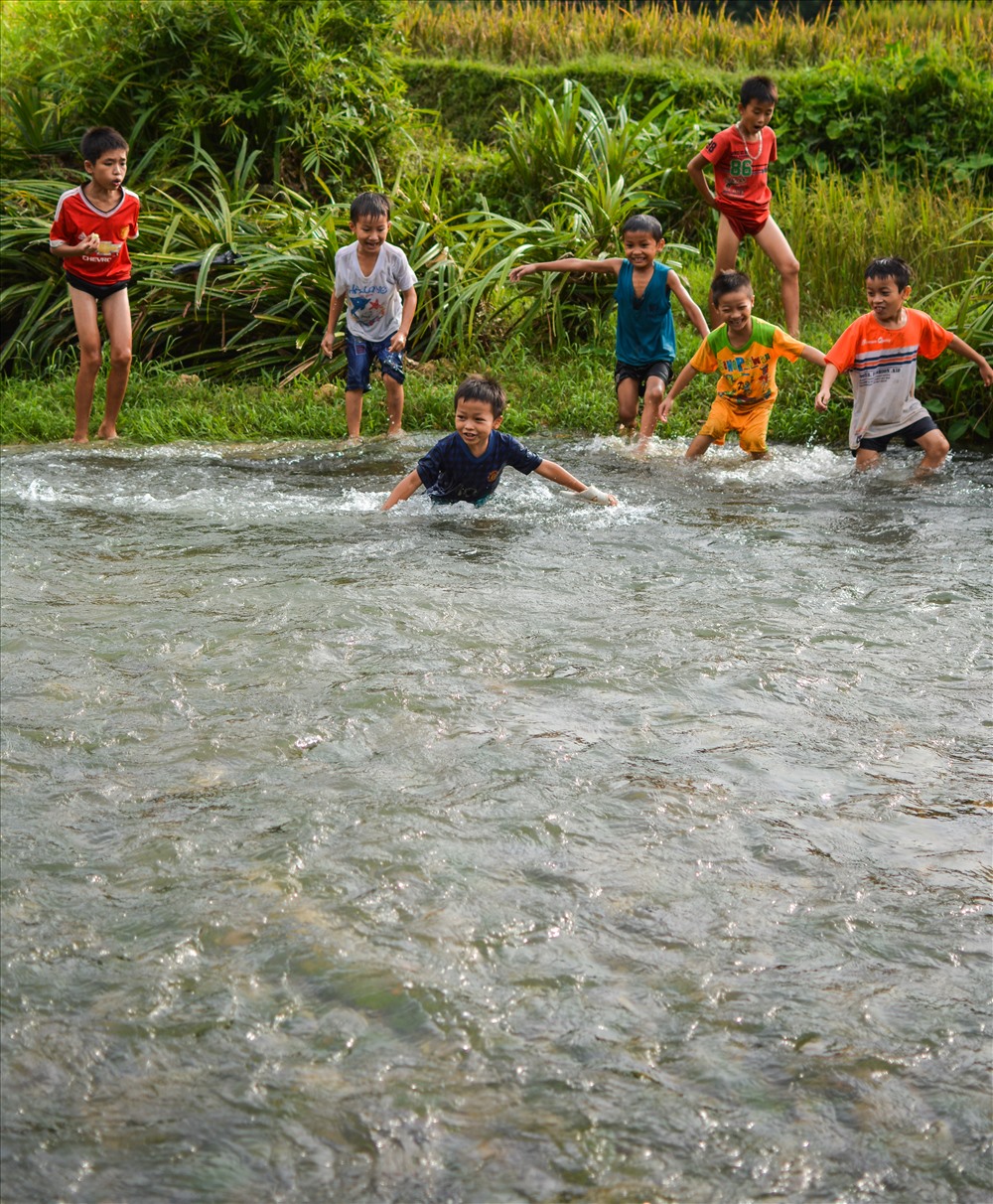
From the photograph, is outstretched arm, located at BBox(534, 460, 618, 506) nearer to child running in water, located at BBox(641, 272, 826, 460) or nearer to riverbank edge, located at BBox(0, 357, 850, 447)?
child running in water, located at BBox(641, 272, 826, 460)

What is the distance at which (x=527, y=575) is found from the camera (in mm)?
5445

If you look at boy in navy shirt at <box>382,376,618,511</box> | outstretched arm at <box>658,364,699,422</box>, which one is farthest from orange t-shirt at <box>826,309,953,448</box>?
boy in navy shirt at <box>382,376,618,511</box>

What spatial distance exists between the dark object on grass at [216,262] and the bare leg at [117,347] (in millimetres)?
1478

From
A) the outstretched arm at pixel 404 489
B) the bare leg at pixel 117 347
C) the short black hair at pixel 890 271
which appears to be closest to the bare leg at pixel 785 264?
the short black hair at pixel 890 271

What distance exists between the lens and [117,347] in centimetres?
801

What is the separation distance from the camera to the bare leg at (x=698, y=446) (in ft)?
24.7

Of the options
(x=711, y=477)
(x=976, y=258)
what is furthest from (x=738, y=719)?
(x=976, y=258)

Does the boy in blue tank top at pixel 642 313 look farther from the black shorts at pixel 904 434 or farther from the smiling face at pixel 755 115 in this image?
the black shorts at pixel 904 434

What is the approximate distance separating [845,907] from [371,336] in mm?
5886

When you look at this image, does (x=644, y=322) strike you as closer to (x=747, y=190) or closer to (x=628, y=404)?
(x=628, y=404)

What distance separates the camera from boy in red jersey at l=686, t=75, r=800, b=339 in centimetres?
830

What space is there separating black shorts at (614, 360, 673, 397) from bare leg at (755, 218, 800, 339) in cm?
102

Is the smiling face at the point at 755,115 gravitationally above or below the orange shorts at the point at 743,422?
above

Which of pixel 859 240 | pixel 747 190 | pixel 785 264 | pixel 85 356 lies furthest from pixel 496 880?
pixel 859 240
